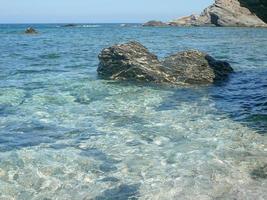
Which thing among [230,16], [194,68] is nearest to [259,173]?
[194,68]

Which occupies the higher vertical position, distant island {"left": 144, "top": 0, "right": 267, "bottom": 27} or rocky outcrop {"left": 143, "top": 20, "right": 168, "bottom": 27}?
distant island {"left": 144, "top": 0, "right": 267, "bottom": 27}

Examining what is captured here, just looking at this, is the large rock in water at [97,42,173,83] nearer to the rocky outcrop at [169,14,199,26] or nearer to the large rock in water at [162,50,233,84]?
the large rock in water at [162,50,233,84]

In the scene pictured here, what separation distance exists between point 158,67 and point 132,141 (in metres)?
8.75

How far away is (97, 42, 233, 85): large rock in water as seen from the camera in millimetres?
18219

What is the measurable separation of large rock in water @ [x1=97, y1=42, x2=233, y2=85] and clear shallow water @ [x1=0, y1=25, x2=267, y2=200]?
0.95 metres

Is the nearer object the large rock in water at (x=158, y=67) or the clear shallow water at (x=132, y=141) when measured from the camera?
the clear shallow water at (x=132, y=141)

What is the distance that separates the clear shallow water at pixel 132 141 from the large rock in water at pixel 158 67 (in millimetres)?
954

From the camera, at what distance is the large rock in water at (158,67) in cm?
1822

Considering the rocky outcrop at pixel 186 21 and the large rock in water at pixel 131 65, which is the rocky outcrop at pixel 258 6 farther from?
the rocky outcrop at pixel 186 21

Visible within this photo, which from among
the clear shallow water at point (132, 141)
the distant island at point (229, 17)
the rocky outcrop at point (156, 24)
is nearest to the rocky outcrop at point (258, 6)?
the clear shallow water at point (132, 141)

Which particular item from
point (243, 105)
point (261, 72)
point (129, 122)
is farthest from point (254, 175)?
point (261, 72)

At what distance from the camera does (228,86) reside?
17.7 metres

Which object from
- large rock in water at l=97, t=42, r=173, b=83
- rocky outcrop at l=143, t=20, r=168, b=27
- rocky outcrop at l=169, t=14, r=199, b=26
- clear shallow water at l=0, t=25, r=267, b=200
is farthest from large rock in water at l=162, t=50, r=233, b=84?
rocky outcrop at l=143, t=20, r=168, b=27

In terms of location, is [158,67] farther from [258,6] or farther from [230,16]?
[230,16]
